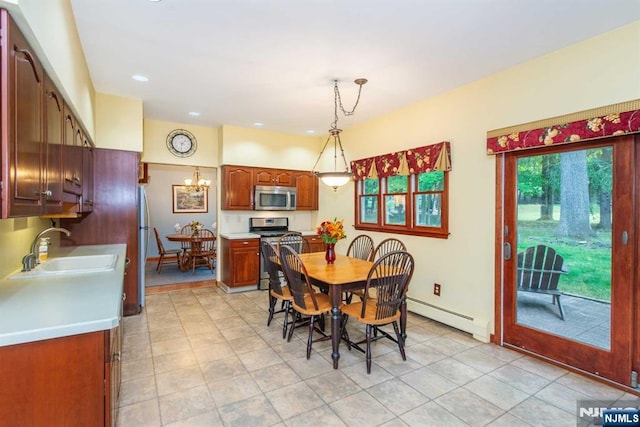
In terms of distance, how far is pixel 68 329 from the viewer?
4.30 ft

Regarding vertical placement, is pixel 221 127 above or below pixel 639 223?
above

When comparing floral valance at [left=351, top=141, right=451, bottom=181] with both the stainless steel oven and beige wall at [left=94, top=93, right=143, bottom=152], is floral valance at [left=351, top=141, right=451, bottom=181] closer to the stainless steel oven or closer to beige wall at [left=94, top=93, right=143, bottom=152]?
the stainless steel oven

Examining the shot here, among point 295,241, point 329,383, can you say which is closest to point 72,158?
point 329,383

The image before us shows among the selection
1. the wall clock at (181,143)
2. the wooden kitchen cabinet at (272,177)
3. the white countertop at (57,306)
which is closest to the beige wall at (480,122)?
the wooden kitchen cabinet at (272,177)

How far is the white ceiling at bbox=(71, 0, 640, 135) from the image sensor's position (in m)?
2.18

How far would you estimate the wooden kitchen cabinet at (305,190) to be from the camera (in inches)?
233

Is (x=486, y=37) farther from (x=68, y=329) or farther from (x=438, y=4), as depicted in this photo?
(x=68, y=329)

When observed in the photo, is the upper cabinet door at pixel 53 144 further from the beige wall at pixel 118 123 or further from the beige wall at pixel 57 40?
the beige wall at pixel 118 123

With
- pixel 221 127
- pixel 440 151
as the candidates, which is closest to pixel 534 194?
pixel 440 151

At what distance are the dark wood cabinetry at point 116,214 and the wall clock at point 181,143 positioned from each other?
3.81 ft

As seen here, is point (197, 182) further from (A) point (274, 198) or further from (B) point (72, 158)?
(B) point (72, 158)

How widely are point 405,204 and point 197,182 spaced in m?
4.97

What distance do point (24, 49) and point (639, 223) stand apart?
376 centimetres

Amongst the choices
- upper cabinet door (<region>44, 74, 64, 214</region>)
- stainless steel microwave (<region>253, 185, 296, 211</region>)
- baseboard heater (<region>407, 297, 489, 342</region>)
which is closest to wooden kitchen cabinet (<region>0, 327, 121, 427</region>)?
upper cabinet door (<region>44, 74, 64, 214</region>)
